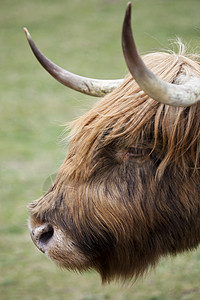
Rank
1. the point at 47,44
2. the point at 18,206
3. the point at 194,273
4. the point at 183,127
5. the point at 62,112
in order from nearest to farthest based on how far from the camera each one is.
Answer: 1. the point at 183,127
2. the point at 194,273
3. the point at 18,206
4. the point at 62,112
5. the point at 47,44

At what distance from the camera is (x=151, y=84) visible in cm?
214

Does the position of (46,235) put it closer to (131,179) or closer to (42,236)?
(42,236)

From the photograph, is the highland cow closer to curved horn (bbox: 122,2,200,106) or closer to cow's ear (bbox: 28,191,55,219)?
cow's ear (bbox: 28,191,55,219)

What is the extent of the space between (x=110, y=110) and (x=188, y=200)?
2.21ft

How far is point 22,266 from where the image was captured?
5.22 meters

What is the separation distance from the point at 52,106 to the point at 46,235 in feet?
28.8

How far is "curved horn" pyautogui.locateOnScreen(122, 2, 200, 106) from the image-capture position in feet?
6.44

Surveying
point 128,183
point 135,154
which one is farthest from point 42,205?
point 135,154

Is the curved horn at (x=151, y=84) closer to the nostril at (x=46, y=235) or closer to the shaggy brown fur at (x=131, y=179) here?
the shaggy brown fur at (x=131, y=179)

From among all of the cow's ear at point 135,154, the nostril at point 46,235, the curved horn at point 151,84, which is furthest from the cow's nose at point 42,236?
the curved horn at point 151,84

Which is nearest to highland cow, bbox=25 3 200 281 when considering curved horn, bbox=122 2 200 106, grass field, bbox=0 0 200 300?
curved horn, bbox=122 2 200 106

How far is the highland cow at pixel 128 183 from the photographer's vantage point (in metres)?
2.66

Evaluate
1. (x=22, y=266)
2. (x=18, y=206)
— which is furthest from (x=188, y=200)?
(x=18, y=206)

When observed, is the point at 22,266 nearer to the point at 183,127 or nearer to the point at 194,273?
the point at 194,273
